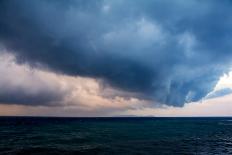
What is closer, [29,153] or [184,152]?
[29,153]

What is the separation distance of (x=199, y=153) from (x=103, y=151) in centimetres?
1544

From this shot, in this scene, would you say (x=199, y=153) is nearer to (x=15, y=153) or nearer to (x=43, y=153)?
(x=43, y=153)

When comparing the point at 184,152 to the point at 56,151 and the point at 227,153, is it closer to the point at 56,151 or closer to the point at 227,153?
the point at 227,153

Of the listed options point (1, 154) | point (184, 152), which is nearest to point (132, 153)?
point (184, 152)

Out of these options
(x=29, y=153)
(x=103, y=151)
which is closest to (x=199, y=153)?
(x=103, y=151)

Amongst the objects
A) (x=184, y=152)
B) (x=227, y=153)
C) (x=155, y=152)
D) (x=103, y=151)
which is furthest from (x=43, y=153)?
(x=227, y=153)

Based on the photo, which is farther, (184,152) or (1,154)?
(184,152)

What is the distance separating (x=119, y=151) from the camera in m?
39.2

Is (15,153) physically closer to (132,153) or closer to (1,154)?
(1,154)

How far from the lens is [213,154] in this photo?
126 ft

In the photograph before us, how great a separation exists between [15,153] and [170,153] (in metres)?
23.6

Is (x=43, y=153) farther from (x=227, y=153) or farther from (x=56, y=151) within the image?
(x=227, y=153)

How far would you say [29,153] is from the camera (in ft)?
121

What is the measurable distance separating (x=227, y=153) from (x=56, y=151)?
90.8 ft
